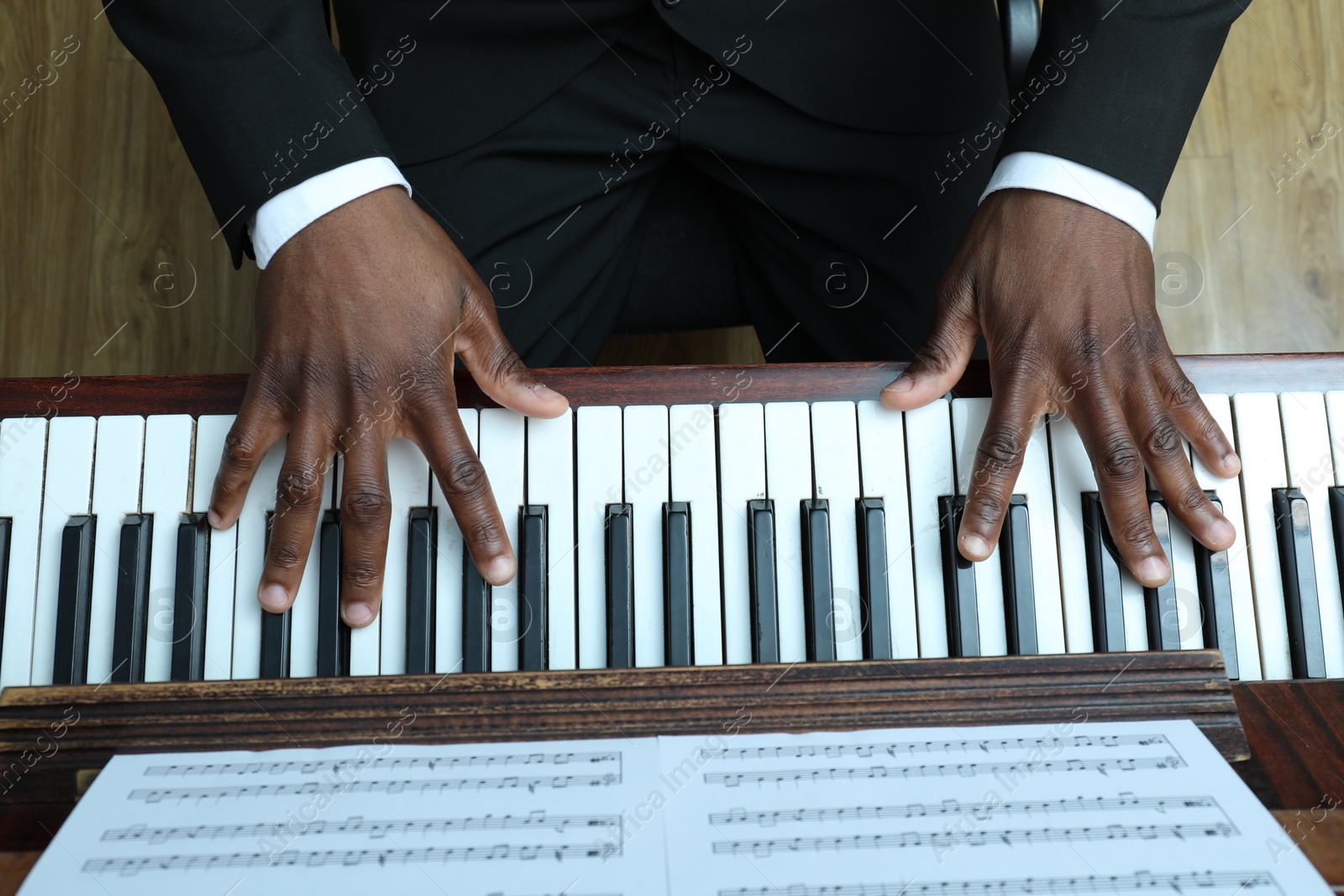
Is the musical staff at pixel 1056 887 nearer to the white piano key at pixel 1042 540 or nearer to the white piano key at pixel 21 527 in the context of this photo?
the white piano key at pixel 1042 540

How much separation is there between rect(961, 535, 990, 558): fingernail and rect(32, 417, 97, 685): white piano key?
34.2 inches

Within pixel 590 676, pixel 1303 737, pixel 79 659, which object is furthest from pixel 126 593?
pixel 1303 737

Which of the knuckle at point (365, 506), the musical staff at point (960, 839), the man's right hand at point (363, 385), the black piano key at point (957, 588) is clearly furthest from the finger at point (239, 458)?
the black piano key at point (957, 588)

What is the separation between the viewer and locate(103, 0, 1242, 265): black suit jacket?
98cm

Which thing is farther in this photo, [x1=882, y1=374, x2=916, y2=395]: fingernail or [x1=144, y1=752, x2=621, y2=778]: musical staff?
[x1=882, y1=374, x2=916, y2=395]: fingernail

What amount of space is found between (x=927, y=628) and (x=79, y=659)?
823 millimetres

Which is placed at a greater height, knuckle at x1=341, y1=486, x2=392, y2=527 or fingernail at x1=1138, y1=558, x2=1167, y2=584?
knuckle at x1=341, y1=486, x2=392, y2=527

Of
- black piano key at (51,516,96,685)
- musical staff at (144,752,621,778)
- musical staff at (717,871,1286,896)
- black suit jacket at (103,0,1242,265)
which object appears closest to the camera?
musical staff at (717,871,1286,896)

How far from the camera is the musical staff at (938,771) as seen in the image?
0.72 m

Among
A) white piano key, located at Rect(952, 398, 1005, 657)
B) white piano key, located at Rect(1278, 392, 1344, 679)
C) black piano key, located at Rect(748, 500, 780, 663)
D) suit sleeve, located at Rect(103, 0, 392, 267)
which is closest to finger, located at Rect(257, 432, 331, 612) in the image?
suit sleeve, located at Rect(103, 0, 392, 267)

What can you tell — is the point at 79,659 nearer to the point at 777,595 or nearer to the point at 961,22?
the point at 777,595

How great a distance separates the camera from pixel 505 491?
36.4 inches

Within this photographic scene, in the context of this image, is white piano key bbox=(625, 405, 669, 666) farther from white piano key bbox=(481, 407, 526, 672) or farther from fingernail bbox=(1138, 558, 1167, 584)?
fingernail bbox=(1138, 558, 1167, 584)

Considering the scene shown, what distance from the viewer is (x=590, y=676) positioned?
2.67 feet
